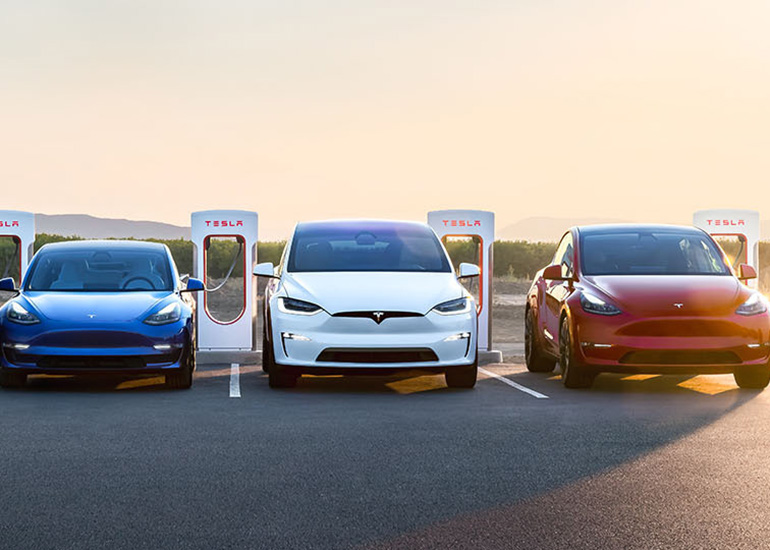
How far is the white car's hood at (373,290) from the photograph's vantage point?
10867 millimetres

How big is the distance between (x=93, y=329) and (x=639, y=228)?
251 inches

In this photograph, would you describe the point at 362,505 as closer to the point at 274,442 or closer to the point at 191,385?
the point at 274,442

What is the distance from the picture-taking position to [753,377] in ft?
37.6

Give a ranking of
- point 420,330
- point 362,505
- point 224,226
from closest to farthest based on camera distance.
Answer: point 362,505 < point 420,330 < point 224,226

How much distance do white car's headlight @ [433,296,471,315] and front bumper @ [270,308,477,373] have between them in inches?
2.9

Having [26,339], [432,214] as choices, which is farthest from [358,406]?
[432,214]

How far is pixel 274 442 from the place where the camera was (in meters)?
7.79

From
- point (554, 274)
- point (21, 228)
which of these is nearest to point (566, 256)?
point (554, 274)

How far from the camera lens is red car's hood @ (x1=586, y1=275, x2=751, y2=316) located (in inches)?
433

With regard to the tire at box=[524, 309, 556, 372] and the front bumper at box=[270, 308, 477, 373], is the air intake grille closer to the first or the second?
the front bumper at box=[270, 308, 477, 373]

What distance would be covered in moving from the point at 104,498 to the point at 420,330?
5.29 metres

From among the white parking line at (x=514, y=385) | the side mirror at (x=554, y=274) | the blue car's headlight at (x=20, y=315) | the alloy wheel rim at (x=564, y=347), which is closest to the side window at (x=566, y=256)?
the side mirror at (x=554, y=274)

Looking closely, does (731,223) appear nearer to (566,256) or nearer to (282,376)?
(566,256)

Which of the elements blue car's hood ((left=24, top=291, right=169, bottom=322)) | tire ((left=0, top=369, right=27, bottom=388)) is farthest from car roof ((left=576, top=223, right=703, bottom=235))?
tire ((left=0, top=369, right=27, bottom=388))
